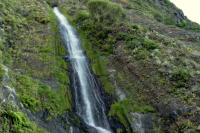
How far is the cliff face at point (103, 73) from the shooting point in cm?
3219

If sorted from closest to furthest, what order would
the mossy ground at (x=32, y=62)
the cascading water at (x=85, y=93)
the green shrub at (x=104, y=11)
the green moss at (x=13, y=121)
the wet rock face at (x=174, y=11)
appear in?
the green moss at (x=13, y=121)
the mossy ground at (x=32, y=62)
the cascading water at (x=85, y=93)
the green shrub at (x=104, y=11)
the wet rock face at (x=174, y=11)

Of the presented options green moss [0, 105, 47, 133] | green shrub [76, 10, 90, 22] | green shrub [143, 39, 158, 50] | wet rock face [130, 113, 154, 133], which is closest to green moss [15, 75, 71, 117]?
green moss [0, 105, 47, 133]

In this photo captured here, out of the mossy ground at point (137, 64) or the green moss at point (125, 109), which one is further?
the mossy ground at point (137, 64)

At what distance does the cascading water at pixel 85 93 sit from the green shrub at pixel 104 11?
16.7ft

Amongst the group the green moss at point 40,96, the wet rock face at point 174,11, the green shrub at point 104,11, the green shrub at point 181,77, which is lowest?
the wet rock face at point 174,11

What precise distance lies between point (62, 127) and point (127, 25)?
74.6 feet

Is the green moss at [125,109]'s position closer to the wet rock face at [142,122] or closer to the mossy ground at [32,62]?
the wet rock face at [142,122]

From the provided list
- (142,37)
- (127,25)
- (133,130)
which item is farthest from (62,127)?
(127,25)

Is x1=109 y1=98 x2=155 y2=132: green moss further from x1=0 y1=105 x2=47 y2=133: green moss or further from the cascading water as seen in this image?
x1=0 y1=105 x2=47 y2=133: green moss

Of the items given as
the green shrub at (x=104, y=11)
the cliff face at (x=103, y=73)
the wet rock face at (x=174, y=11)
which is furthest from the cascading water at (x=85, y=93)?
the wet rock face at (x=174, y=11)

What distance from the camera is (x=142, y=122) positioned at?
34.6m

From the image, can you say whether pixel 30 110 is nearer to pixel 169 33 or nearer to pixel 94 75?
pixel 94 75

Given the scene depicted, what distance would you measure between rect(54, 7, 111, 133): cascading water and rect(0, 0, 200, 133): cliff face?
2.73 ft

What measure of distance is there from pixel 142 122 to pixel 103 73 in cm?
940
